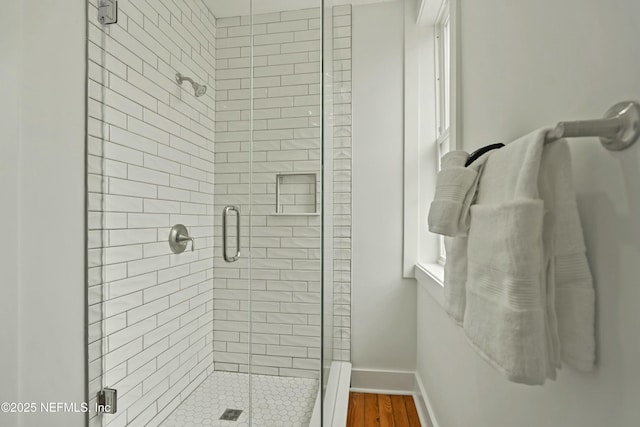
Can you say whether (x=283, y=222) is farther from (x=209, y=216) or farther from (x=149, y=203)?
(x=149, y=203)

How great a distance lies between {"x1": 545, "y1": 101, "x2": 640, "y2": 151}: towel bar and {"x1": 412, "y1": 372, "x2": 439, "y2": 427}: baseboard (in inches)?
58.6

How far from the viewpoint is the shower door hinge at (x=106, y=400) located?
3.88 feet

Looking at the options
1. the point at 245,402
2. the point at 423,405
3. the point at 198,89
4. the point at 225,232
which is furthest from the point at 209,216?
the point at 423,405

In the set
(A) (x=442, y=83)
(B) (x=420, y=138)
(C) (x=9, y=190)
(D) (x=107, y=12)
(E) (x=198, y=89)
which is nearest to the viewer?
(C) (x=9, y=190)

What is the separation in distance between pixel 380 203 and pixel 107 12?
1603 mm

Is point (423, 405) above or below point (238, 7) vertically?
below

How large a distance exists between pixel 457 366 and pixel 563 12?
109 cm

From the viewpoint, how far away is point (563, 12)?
1.87 ft

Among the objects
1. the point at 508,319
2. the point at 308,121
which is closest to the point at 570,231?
the point at 508,319

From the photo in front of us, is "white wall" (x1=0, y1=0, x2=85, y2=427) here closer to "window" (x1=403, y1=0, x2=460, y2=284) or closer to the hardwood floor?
the hardwood floor

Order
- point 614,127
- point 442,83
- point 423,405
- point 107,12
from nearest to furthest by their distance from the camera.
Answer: point 614,127, point 107,12, point 423,405, point 442,83

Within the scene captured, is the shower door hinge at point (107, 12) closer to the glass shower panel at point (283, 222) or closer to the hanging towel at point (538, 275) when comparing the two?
the glass shower panel at point (283, 222)

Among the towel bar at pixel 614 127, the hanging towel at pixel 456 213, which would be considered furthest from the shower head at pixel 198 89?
the towel bar at pixel 614 127

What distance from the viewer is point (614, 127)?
423mm
